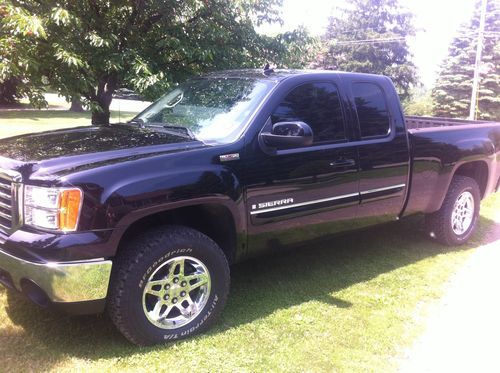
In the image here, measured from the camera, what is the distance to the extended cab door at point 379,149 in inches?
185

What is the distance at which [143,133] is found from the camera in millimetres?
4082

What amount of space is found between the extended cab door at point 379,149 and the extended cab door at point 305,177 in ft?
0.53

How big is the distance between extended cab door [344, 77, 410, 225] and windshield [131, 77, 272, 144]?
1.01m

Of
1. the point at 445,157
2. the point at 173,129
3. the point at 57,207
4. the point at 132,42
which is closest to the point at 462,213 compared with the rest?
the point at 445,157

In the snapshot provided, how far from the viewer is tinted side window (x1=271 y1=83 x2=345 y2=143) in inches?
166

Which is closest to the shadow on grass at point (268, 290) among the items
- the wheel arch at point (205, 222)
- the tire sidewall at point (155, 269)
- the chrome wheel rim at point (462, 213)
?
the tire sidewall at point (155, 269)

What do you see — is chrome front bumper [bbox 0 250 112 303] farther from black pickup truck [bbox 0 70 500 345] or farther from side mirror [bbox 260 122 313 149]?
side mirror [bbox 260 122 313 149]

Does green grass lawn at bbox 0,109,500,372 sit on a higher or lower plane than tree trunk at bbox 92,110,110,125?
lower

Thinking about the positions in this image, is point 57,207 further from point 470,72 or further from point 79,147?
point 470,72

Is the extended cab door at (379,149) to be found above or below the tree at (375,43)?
below

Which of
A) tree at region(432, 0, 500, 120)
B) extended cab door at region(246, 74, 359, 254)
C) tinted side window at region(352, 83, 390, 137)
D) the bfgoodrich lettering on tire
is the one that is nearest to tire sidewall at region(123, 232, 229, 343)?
the bfgoodrich lettering on tire

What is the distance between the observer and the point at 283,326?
152 inches

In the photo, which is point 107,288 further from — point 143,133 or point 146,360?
point 143,133

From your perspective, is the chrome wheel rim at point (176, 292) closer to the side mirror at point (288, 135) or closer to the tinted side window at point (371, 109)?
the side mirror at point (288, 135)
